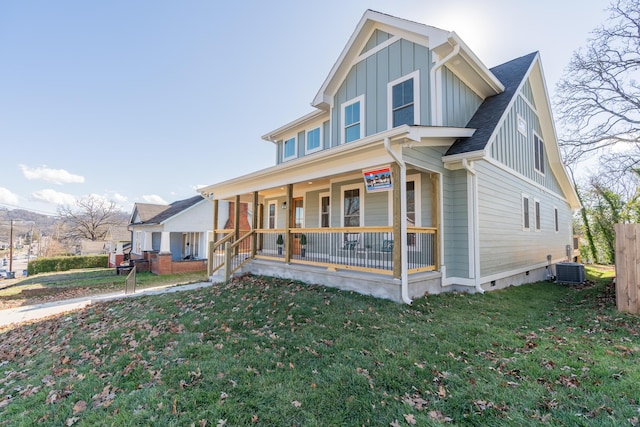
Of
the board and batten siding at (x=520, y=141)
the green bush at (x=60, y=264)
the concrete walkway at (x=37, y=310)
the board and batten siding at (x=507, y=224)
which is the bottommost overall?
the green bush at (x=60, y=264)

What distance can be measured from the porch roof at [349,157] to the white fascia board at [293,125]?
11.5ft

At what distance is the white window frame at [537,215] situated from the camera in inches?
443

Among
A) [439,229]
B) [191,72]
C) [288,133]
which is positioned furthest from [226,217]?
[439,229]

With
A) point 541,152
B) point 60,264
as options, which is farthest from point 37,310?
point 541,152

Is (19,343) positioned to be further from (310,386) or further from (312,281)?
(310,386)

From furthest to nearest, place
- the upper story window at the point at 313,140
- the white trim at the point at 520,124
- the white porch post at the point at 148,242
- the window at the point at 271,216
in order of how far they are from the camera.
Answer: the white porch post at the point at 148,242 → the window at the point at 271,216 → the upper story window at the point at 313,140 → the white trim at the point at 520,124

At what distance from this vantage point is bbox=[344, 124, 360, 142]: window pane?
9.71 m

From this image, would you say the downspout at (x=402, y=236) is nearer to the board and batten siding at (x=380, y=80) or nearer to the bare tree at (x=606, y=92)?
the board and batten siding at (x=380, y=80)

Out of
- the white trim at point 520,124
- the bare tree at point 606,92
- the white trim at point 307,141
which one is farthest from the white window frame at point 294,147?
the bare tree at point 606,92

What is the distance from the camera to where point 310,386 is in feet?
10.7

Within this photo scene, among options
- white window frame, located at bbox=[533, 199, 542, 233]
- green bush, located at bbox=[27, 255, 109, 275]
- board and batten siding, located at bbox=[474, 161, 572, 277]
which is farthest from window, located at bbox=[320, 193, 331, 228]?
green bush, located at bbox=[27, 255, 109, 275]

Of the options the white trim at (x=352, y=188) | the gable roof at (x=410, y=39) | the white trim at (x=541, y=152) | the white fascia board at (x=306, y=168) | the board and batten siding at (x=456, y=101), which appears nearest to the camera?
the white fascia board at (x=306, y=168)

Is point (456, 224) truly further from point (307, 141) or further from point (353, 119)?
point (307, 141)

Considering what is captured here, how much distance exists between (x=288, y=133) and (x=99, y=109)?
47.5 feet
